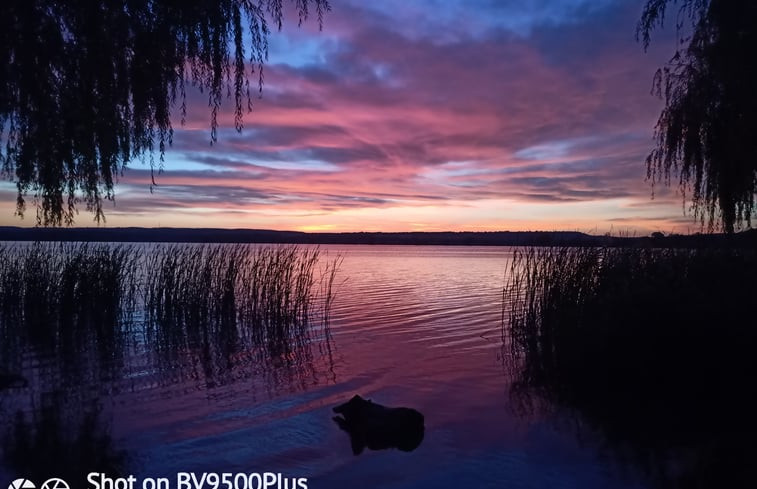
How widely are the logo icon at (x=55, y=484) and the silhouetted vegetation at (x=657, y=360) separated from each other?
4561mm

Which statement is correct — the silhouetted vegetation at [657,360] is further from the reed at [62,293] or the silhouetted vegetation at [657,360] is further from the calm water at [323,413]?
the reed at [62,293]

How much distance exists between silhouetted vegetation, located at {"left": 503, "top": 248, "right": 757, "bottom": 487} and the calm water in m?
0.49

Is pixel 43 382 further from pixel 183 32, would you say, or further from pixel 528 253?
pixel 528 253

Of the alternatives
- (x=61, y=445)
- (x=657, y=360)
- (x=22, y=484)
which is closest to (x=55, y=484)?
(x=22, y=484)

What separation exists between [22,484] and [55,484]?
0.22 m

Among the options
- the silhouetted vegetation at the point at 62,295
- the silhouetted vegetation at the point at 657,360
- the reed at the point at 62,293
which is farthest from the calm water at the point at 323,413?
the reed at the point at 62,293

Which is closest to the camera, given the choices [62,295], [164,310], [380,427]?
[380,427]

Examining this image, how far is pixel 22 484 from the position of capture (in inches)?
153

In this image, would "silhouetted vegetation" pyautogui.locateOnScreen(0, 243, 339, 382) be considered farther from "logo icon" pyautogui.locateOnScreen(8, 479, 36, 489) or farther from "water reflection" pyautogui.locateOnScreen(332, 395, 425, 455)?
"logo icon" pyautogui.locateOnScreen(8, 479, 36, 489)

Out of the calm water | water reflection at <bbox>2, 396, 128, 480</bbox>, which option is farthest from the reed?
water reflection at <bbox>2, 396, 128, 480</bbox>

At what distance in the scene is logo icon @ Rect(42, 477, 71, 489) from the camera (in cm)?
390

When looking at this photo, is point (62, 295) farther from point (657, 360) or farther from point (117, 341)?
point (657, 360)

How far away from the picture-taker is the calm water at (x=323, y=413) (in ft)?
14.6

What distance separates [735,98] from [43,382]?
10211 mm
